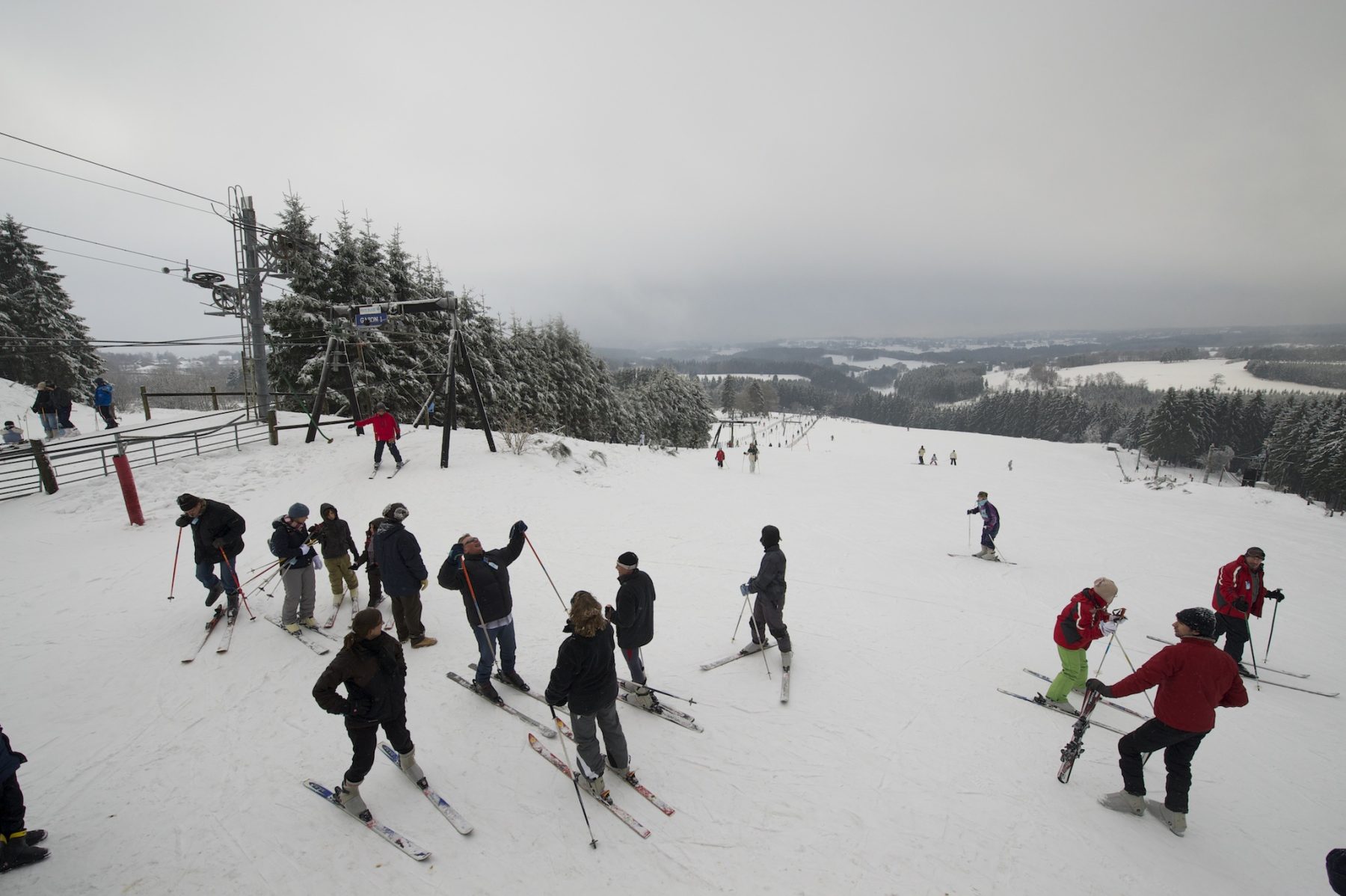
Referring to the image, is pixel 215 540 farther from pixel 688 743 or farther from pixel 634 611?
pixel 688 743

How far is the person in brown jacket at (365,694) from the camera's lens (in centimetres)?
403

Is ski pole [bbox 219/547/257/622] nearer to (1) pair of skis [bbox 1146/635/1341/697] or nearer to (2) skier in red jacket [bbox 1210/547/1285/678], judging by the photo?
(2) skier in red jacket [bbox 1210/547/1285/678]

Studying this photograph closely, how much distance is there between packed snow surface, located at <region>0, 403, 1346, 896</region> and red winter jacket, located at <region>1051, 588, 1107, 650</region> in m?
0.99

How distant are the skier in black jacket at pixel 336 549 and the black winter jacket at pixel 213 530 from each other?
3.09 feet

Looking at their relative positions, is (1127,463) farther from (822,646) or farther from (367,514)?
(367,514)

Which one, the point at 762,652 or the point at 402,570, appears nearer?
the point at 402,570

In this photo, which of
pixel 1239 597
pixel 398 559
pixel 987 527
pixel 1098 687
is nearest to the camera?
pixel 1098 687

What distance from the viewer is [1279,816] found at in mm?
4938

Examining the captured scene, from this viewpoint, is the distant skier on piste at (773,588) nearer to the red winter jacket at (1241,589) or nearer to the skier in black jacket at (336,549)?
the skier in black jacket at (336,549)

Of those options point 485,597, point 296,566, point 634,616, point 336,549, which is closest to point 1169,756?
point 634,616

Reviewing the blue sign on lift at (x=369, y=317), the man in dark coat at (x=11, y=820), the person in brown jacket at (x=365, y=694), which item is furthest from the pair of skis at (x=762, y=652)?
the blue sign on lift at (x=369, y=317)

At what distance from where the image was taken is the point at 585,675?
4465 mm

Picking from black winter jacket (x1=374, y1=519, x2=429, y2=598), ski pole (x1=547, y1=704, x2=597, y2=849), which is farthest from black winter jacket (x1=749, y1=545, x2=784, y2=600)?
black winter jacket (x1=374, y1=519, x2=429, y2=598)

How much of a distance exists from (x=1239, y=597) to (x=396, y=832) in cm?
1079
